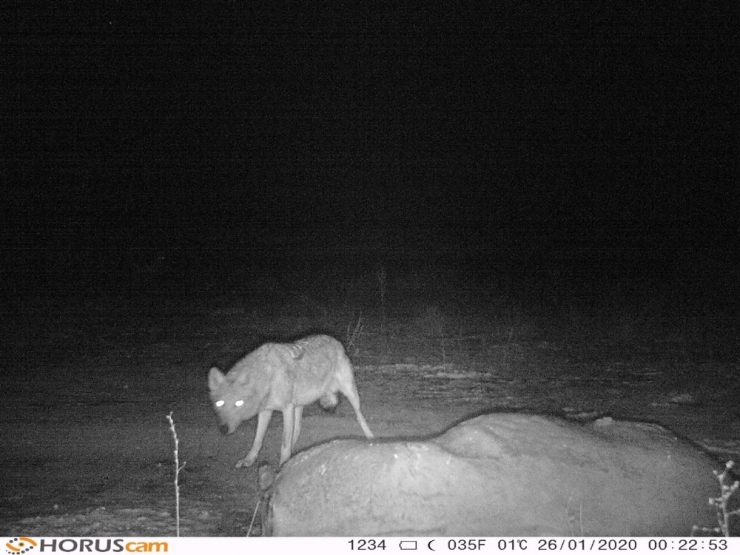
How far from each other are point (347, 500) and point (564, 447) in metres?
1.66

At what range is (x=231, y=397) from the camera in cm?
658

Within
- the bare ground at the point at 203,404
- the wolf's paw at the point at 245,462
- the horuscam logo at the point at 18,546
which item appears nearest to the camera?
the horuscam logo at the point at 18,546

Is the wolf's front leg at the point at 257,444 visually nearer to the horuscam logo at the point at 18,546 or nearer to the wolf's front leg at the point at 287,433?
the wolf's front leg at the point at 287,433

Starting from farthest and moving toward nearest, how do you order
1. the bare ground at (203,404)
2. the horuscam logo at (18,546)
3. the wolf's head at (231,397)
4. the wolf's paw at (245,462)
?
1. the wolf's paw at (245,462)
2. the wolf's head at (231,397)
3. the bare ground at (203,404)
4. the horuscam logo at (18,546)

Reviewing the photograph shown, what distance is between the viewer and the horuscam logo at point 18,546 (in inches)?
163

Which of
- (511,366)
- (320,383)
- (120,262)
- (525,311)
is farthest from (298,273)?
(320,383)

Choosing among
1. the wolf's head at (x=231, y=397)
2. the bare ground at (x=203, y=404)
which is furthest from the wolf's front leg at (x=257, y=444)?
the wolf's head at (x=231, y=397)

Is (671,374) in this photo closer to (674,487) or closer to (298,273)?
(674,487)

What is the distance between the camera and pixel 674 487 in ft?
15.0

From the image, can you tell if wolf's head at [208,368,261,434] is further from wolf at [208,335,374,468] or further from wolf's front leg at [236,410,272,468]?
wolf's front leg at [236,410,272,468]

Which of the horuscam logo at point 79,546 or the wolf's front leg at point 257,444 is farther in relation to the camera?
A: the wolf's front leg at point 257,444

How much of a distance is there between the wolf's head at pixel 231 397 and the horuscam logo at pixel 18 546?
2.49 m

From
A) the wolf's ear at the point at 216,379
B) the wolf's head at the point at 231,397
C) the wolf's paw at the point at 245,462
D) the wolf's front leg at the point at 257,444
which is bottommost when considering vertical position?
the wolf's paw at the point at 245,462

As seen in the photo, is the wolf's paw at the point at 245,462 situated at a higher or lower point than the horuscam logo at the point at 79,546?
lower
